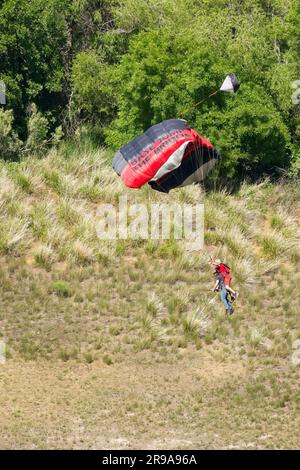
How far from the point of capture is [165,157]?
30375mm

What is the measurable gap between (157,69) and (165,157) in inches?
195

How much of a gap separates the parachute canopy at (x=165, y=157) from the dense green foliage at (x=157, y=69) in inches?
97.2

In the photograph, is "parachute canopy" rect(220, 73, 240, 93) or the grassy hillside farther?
"parachute canopy" rect(220, 73, 240, 93)

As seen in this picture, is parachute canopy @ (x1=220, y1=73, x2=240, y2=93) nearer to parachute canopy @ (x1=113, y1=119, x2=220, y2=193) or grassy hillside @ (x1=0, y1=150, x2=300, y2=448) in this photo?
parachute canopy @ (x1=113, y1=119, x2=220, y2=193)

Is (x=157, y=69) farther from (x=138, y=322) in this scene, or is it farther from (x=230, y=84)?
(x=138, y=322)

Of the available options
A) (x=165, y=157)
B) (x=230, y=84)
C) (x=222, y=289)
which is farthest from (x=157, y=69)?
(x=222, y=289)

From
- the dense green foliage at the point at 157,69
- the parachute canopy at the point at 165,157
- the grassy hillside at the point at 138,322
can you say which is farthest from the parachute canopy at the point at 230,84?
the grassy hillside at the point at 138,322

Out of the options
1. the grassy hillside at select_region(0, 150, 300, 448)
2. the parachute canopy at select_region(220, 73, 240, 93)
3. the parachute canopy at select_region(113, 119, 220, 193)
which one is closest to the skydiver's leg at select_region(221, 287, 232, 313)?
the grassy hillside at select_region(0, 150, 300, 448)

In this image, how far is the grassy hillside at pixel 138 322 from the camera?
23984 millimetres

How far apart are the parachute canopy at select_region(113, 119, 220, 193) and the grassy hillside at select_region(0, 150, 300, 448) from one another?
1.96m

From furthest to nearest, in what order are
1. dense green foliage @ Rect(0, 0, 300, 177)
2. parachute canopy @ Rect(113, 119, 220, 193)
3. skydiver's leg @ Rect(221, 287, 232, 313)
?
Answer: dense green foliage @ Rect(0, 0, 300, 177), parachute canopy @ Rect(113, 119, 220, 193), skydiver's leg @ Rect(221, 287, 232, 313)

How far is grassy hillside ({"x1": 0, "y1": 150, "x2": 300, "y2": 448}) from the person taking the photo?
24.0m
